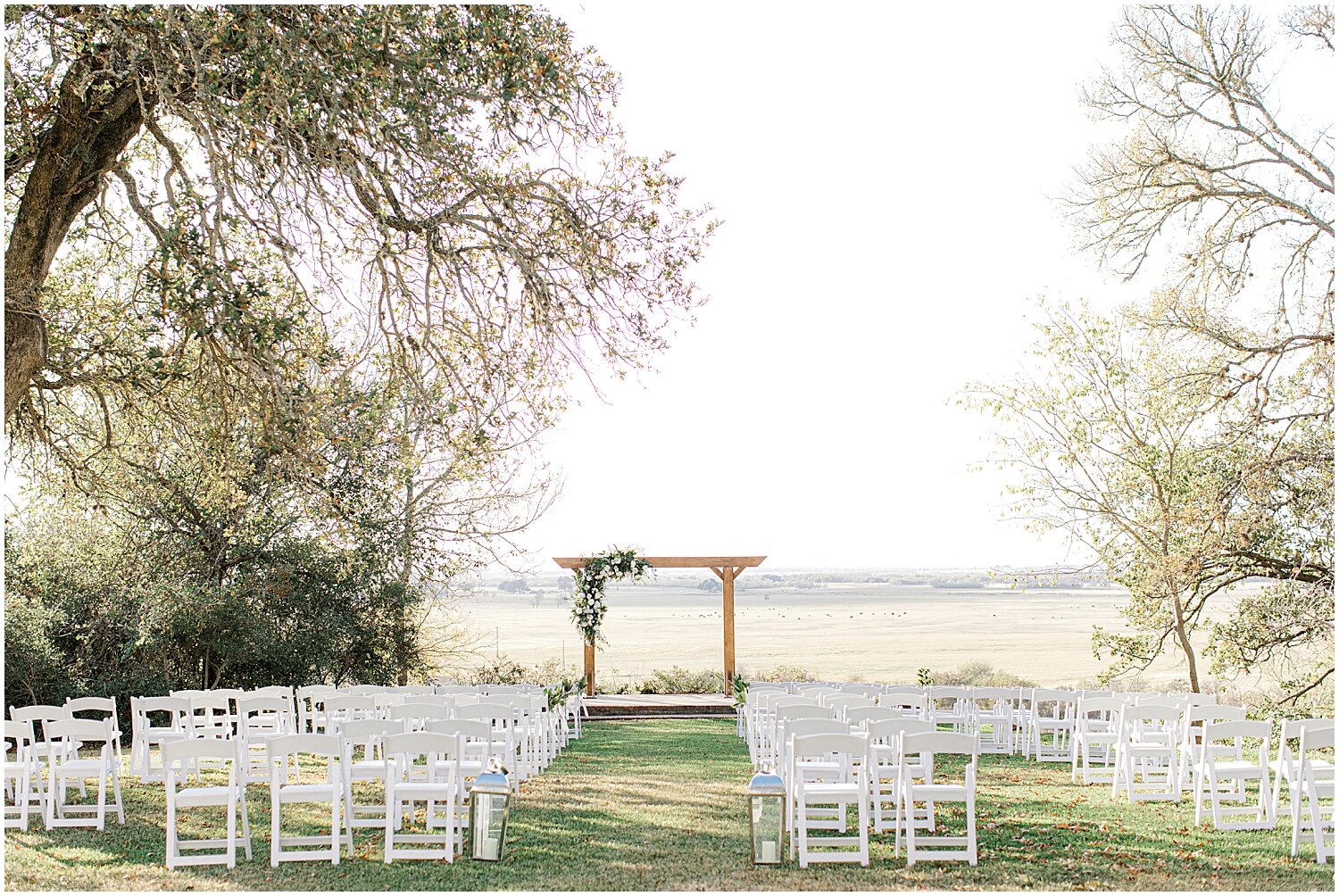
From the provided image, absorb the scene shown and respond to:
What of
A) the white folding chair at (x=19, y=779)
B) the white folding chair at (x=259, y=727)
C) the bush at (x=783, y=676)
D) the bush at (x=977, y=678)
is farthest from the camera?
the bush at (x=977, y=678)

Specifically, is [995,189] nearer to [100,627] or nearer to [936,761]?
[936,761]

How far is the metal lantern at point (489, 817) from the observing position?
6098 millimetres

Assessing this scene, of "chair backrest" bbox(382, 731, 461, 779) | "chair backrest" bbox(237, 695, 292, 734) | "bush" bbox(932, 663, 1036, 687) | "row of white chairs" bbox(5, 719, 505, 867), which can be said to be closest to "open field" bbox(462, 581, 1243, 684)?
"bush" bbox(932, 663, 1036, 687)

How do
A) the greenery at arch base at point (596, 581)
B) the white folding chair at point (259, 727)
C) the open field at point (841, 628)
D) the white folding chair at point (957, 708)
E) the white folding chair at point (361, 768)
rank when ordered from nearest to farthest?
the white folding chair at point (361, 768), the white folding chair at point (259, 727), the white folding chair at point (957, 708), the greenery at arch base at point (596, 581), the open field at point (841, 628)

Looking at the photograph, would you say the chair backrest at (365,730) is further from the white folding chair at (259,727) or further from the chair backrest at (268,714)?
the chair backrest at (268,714)

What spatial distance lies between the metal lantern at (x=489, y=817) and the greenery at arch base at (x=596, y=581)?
1013cm

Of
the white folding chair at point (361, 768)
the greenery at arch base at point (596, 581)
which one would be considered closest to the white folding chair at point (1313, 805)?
the white folding chair at point (361, 768)

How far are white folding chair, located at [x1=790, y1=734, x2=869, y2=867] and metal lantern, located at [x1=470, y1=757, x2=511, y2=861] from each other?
1.68 metres

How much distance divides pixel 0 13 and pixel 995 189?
13093 mm

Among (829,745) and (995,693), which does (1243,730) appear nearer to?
(829,745)

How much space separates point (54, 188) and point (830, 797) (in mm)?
6480

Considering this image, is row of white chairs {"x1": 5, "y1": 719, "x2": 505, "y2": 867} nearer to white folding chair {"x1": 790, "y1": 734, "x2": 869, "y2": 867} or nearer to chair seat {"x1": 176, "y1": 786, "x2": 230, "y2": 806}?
chair seat {"x1": 176, "y1": 786, "x2": 230, "y2": 806}

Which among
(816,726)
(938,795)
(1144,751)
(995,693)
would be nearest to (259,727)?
(816,726)

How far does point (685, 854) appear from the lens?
621cm
